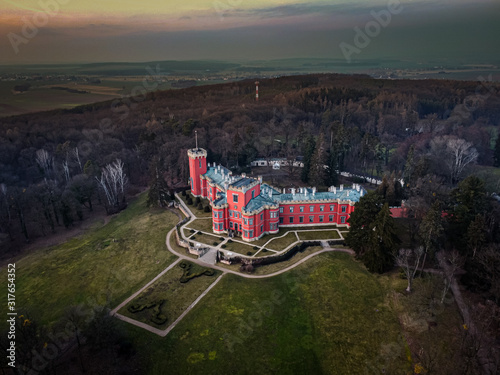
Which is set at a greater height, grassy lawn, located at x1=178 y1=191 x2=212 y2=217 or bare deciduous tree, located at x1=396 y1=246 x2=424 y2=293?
bare deciduous tree, located at x1=396 y1=246 x2=424 y2=293

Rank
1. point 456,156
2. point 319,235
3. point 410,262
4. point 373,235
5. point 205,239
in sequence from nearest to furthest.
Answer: point 373,235
point 410,262
point 205,239
point 319,235
point 456,156

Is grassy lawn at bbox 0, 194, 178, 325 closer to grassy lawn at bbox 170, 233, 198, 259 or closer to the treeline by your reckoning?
grassy lawn at bbox 170, 233, 198, 259

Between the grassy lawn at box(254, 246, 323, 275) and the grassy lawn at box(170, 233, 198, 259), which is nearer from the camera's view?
the grassy lawn at box(254, 246, 323, 275)

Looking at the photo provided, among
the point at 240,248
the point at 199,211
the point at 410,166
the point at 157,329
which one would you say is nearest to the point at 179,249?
the point at 240,248

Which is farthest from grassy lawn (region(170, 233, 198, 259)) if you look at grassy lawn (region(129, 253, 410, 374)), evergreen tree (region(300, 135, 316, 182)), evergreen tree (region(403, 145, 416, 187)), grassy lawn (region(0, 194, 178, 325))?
evergreen tree (region(403, 145, 416, 187))

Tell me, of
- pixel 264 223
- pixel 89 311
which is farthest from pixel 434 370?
pixel 89 311

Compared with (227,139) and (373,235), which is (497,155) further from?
(227,139)
